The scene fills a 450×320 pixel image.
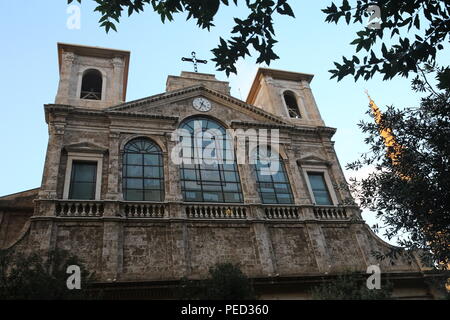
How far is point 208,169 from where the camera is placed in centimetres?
1627

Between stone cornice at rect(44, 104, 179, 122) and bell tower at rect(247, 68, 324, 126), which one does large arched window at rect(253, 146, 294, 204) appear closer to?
bell tower at rect(247, 68, 324, 126)

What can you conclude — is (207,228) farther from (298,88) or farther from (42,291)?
(298,88)

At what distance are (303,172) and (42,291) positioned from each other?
41.6 ft

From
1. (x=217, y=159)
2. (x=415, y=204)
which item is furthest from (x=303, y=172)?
(x=415, y=204)

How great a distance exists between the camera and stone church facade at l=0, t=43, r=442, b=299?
41.3ft

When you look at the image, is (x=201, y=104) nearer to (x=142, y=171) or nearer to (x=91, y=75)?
(x=142, y=171)

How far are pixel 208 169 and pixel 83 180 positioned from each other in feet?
17.4

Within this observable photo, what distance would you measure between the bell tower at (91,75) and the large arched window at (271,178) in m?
7.53

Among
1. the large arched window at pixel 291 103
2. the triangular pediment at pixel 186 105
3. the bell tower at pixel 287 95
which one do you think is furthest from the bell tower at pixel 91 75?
the large arched window at pixel 291 103

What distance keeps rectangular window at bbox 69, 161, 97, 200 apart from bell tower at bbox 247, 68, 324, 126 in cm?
1061

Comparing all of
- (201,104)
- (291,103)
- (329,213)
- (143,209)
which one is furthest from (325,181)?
(143,209)

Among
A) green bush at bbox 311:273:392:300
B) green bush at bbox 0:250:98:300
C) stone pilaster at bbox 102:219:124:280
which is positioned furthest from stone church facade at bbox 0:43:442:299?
green bush at bbox 0:250:98:300
